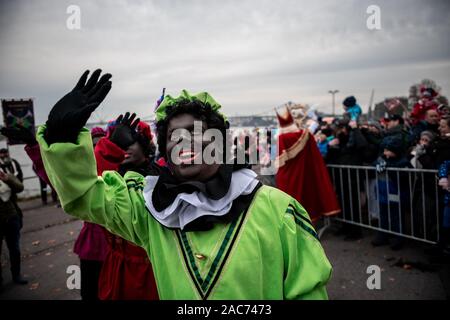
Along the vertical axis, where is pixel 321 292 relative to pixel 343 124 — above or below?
below

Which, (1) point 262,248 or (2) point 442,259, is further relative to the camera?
(2) point 442,259

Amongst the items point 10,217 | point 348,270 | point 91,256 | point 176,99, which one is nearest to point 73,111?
point 176,99

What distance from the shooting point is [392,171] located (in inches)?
194

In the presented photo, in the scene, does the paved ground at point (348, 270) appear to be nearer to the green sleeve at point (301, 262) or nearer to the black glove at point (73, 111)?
the green sleeve at point (301, 262)

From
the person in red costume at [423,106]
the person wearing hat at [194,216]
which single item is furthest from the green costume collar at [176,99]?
the person in red costume at [423,106]

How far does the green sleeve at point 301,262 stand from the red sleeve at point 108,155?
161cm

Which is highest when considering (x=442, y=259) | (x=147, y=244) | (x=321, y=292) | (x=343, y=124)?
(x=343, y=124)

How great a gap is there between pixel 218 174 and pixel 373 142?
4.82 m

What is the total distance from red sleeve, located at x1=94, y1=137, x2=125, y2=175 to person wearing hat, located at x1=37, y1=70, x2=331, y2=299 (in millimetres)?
951

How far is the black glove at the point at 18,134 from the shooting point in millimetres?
1897

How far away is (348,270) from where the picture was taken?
4.24 metres

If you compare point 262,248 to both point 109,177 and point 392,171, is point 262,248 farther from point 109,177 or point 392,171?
point 392,171

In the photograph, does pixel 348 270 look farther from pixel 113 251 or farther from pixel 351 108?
pixel 351 108
